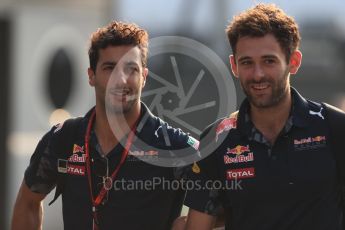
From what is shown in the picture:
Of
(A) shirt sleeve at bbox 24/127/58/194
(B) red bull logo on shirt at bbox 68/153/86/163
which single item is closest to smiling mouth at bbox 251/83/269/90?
(B) red bull logo on shirt at bbox 68/153/86/163

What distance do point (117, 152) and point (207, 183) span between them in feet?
2.08

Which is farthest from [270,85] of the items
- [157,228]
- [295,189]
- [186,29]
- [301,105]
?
[186,29]

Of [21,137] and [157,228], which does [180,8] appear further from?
[157,228]

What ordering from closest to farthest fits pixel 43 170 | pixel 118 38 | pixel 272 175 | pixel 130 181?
pixel 272 175 → pixel 130 181 → pixel 118 38 → pixel 43 170

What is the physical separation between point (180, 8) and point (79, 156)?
14.5 meters

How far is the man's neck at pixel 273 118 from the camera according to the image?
4.58 m

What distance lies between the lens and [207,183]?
4.62 metres

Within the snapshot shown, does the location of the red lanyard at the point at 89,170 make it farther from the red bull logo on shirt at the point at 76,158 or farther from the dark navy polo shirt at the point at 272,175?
the dark navy polo shirt at the point at 272,175

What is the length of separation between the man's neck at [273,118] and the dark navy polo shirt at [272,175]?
33mm

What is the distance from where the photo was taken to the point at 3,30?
35.6 ft

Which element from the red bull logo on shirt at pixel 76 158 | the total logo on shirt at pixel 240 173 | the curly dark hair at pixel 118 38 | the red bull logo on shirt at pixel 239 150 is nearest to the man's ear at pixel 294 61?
the red bull logo on shirt at pixel 239 150

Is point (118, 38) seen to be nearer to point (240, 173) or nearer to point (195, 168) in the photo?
point (195, 168)

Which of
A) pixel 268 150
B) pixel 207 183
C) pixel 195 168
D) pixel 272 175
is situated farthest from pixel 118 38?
pixel 272 175

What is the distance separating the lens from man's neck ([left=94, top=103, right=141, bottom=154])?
503 centimetres
